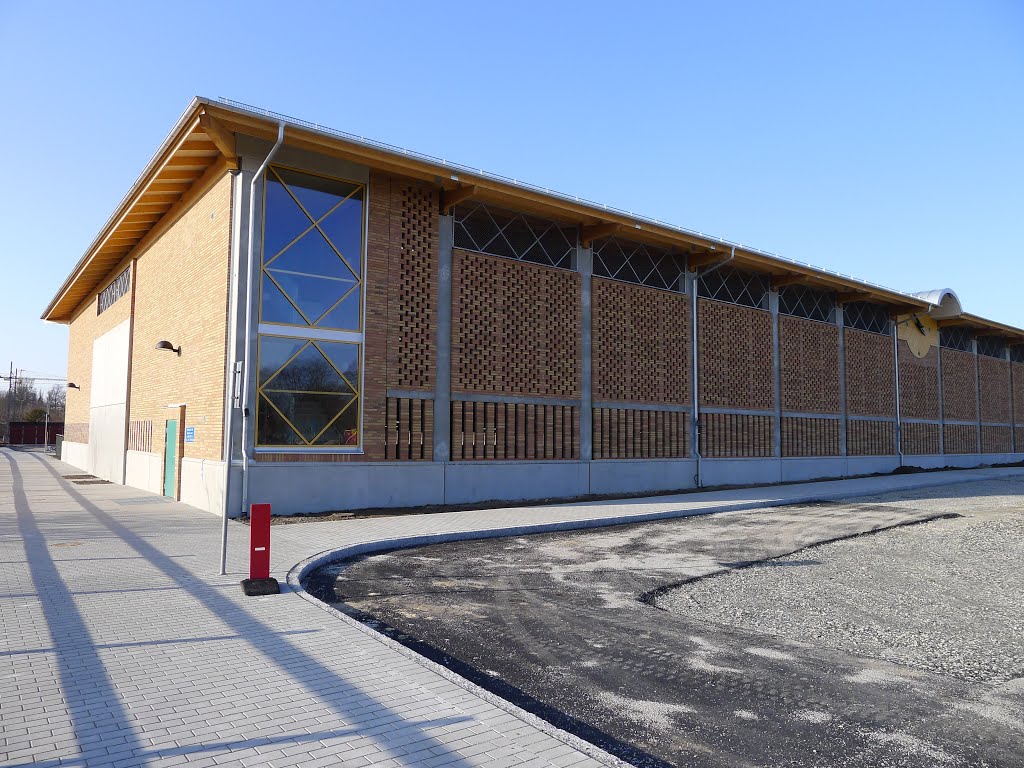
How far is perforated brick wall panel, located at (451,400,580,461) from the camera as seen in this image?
56.2ft

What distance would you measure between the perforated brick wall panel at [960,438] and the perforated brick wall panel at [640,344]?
18957mm

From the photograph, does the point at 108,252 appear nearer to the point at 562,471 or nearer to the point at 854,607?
the point at 562,471

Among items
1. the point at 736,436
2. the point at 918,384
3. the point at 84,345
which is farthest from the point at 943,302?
the point at 84,345

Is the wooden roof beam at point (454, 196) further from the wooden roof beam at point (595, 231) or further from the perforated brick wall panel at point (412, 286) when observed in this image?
the wooden roof beam at point (595, 231)

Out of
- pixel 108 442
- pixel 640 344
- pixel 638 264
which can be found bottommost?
pixel 108 442

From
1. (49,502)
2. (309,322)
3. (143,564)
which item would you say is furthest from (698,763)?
(49,502)

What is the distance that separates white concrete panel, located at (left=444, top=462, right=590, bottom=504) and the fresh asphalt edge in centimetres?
750

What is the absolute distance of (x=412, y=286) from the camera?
16594 millimetres

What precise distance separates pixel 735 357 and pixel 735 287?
2469mm

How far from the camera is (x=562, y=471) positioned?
18828 mm

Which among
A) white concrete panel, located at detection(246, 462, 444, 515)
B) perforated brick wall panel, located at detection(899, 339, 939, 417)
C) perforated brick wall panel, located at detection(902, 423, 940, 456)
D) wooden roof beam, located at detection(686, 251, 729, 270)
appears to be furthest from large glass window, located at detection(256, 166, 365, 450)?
perforated brick wall panel, located at detection(902, 423, 940, 456)

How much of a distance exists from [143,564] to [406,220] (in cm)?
990

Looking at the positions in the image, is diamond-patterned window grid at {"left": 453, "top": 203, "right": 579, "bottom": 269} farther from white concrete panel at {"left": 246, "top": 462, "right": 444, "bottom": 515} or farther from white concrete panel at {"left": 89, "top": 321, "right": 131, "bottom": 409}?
white concrete panel at {"left": 89, "top": 321, "right": 131, "bottom": 409}

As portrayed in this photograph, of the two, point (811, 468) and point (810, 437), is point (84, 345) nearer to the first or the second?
point (810, 437)
